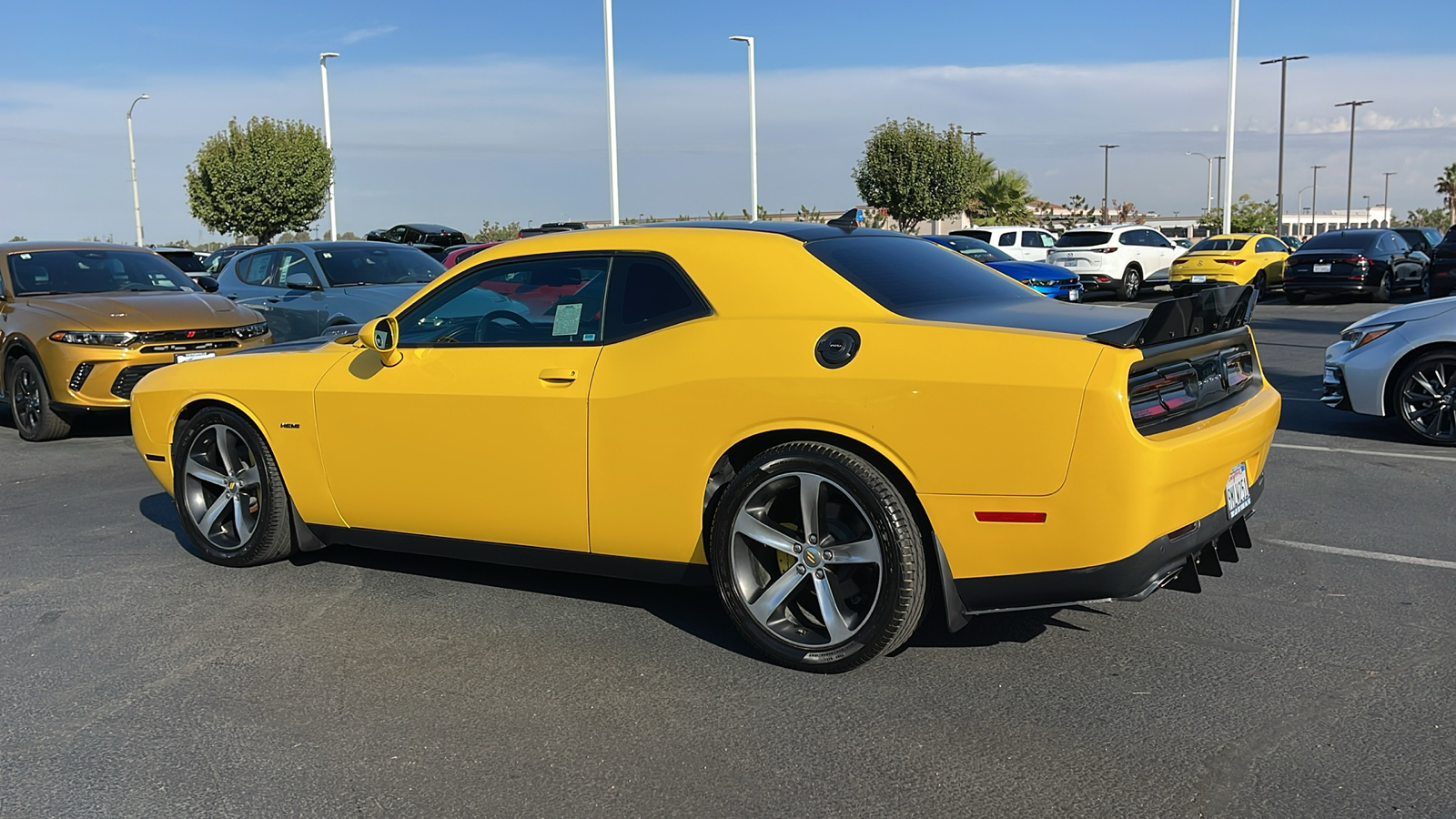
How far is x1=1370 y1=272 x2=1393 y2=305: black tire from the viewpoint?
22062 millimetres

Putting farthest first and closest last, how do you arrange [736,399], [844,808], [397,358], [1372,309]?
[1372,309] < [397,358] < [736,399] < [844,808]

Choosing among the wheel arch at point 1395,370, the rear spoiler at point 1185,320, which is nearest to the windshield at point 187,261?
the wheel arch at point 1395,370

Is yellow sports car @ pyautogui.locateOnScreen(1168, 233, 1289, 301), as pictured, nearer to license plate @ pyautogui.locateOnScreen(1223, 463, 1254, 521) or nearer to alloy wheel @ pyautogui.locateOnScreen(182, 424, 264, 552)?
license plate @ pyautogui.locateOnScreen(1223, 463, 1254, 521)

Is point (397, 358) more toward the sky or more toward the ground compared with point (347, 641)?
more toward the sky

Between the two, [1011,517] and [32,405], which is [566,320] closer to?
[1011,517]

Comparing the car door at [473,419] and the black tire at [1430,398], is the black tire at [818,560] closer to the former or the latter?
the car door at [473,419]

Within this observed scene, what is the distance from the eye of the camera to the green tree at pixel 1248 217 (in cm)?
7756

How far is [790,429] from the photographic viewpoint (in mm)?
3906

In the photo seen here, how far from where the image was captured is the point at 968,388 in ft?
11.8

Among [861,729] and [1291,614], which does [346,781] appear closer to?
[861,729]

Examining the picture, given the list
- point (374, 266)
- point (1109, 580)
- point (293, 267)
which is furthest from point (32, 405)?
point (1109, 580)

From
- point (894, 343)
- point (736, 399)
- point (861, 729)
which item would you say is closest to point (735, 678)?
point (861, 729)

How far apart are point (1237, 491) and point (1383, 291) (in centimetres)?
2138

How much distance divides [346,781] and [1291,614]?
347cm
